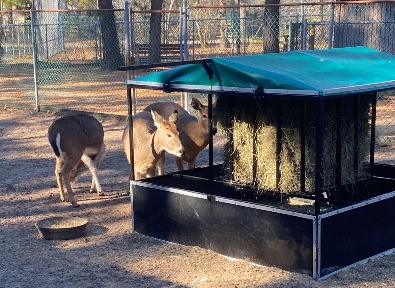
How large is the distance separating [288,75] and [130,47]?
24.8 feet

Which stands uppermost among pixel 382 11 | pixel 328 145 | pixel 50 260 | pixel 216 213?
pixel 382 11

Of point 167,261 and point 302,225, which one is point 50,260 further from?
point 302,225

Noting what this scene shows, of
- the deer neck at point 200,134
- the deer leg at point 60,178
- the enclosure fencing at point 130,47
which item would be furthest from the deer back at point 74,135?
the enclosure fencing at point 130,47

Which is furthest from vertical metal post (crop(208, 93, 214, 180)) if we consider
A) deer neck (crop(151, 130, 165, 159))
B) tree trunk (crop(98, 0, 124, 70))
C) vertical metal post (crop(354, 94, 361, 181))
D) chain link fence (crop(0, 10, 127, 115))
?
tree trunk (crop(98, 0, 124, 70))

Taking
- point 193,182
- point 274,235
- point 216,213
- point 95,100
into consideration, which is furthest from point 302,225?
point 95,100

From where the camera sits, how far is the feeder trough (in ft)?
20.1

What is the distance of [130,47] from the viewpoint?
44.0 ft

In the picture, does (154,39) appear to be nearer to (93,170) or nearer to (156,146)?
(93,170)

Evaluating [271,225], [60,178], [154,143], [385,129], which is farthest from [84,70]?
[271,225]

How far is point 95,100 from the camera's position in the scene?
18562 millimetres

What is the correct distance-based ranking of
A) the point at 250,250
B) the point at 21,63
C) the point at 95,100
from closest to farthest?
the point at 250,250
the point at 95,100
the point at 21,63

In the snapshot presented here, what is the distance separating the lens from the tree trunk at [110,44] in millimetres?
23016

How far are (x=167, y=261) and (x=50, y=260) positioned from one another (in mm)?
1135

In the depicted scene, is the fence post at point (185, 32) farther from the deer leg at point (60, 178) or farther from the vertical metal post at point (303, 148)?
the vertical metal post at point (303, 148)
